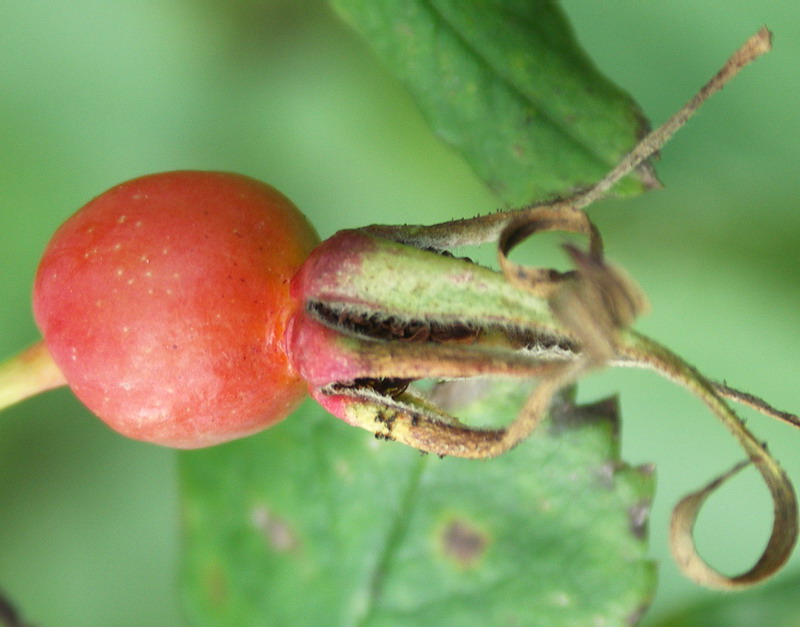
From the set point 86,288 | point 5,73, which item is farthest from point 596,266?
point 5,73

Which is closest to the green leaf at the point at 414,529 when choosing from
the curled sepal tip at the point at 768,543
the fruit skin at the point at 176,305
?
the curled sepal tip at the point at 768,543

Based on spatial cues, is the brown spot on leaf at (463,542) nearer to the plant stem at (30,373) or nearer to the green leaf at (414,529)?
the green leaf at (414,529)

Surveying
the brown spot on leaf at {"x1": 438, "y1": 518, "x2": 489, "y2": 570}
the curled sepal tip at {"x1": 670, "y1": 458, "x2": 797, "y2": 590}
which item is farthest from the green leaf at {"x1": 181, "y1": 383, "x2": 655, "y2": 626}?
the curled sepal tip at {"x1": 670, "y1": 458, "x2": 797, "y2": 590}

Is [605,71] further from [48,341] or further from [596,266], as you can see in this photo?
[48,341]

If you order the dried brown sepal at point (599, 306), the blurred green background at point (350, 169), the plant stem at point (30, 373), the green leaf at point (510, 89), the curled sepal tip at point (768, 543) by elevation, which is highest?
the blurred green background at point (350, 169)

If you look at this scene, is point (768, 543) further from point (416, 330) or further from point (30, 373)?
point (30, 373)

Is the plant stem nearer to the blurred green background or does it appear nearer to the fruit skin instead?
the fruit skin

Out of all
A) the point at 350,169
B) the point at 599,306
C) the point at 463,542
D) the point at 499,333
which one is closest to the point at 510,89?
the point at 499,333
